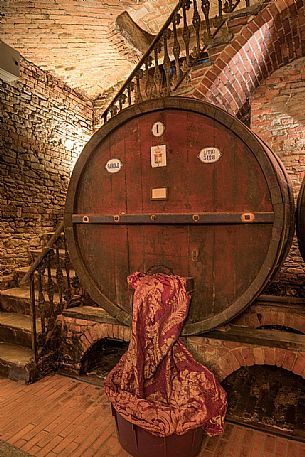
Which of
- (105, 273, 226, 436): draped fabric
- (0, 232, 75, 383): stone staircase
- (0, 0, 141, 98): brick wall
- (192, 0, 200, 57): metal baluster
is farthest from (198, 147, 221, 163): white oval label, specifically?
(0, 0, 141, 98): brick wall

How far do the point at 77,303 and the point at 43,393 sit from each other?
2.97 ft

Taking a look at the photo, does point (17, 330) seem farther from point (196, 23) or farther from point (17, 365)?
point (196, 23)

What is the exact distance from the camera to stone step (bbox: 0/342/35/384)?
296 cm

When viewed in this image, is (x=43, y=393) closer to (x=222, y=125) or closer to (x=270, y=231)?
(x=270, y=231)

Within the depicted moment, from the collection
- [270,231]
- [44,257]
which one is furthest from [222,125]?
[44,257]

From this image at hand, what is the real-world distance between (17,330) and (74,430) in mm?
1467

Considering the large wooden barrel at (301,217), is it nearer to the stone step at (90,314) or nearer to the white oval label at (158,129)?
the white oval label at (158,129)

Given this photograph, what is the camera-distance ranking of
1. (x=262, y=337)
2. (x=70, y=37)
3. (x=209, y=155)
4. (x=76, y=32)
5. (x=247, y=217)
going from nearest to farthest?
(x=247, y=217)
(x=209, y=155)
(x=262, y=337)
(x=76, y=32)
(x=70, y=37)

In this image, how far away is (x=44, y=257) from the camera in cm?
311

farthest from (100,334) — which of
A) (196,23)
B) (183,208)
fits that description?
(196,23)

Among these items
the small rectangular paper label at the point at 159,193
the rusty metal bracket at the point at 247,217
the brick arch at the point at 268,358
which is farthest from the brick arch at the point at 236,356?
the small rectangular paper label at the point at 159,193

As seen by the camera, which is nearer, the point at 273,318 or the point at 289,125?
the point at 273,318

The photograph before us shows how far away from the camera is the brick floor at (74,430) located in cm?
208

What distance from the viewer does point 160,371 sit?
1.95m
